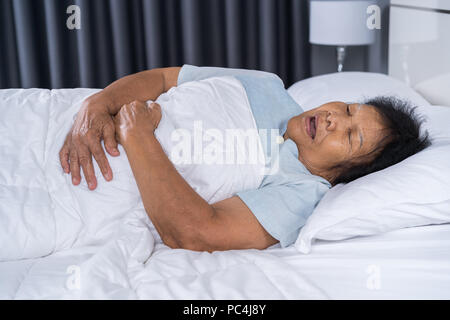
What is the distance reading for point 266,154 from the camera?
1.15 m

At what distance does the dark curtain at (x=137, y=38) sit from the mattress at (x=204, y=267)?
126 cm

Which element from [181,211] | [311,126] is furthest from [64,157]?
[311,126]

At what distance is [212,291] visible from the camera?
2.56 ft

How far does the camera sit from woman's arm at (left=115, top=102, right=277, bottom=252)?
3.13ft

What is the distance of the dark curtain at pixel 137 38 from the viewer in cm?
217

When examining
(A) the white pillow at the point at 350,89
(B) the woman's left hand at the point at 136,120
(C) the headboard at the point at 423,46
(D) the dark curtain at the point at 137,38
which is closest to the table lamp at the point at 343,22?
(C) the headboard at the point at 423,46

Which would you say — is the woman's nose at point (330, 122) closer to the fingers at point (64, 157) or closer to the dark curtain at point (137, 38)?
the fingers at point (64, 157)

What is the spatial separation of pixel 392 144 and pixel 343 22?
1.00m

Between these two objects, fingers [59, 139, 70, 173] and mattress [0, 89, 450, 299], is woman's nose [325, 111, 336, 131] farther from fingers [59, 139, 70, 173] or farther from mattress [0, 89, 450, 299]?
fingers [59, 139, 70, 173]

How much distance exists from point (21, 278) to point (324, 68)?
6.60 ft

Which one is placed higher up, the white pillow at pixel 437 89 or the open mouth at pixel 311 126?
the white pillow at pixel 437 89

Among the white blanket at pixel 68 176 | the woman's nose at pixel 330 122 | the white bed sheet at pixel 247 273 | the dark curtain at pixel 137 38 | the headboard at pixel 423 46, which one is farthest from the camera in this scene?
the dark curtain at pixel 137 38
